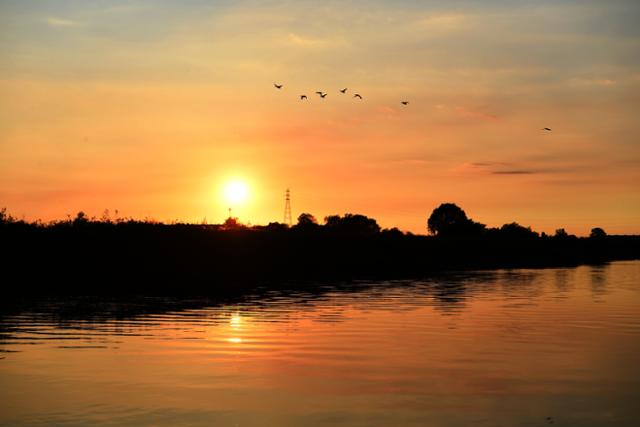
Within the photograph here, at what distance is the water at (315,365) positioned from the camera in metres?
16.2

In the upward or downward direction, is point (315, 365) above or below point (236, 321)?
below

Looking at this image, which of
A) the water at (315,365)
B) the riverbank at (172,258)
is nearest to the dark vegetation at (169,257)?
the riverbank at (172,258)

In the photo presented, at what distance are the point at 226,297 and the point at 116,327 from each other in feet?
52.9

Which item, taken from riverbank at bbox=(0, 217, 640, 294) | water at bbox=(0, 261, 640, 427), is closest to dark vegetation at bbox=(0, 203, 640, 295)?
riverbank at bbox=(0, 217, 640, 294)

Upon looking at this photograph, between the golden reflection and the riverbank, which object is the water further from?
the riverbank

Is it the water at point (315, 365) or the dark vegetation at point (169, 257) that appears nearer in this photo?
the water at point (315, 365)

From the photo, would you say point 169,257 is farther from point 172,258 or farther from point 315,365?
point 315,365

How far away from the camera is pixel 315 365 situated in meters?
22.2

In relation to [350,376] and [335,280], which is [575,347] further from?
[335,280]

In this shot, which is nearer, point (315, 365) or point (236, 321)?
point (315, 365)

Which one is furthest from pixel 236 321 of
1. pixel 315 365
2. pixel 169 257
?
pixel 169 257

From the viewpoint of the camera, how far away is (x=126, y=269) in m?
62.8

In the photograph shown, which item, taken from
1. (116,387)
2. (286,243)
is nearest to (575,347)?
(116,387)

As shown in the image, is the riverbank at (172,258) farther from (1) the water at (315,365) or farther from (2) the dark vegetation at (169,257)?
(1) the water at (315,365)
